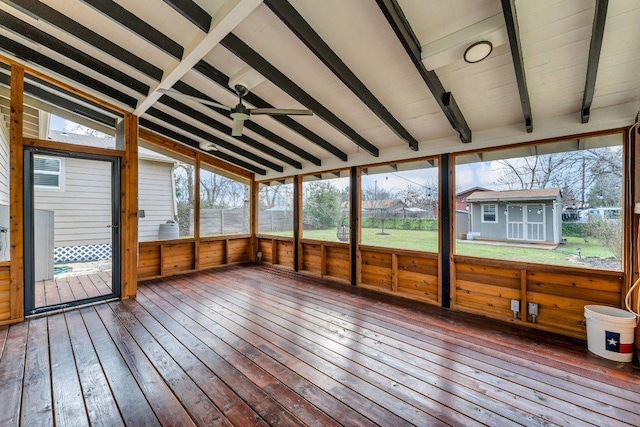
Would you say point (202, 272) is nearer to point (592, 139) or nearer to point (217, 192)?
point (217, 192)

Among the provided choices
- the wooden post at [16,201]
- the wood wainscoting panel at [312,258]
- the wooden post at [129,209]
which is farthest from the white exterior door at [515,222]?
the wooden post at [16,201]

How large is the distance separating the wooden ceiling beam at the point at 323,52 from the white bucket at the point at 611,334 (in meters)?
3.02

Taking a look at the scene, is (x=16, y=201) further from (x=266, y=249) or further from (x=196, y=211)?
(x=266, y=249)

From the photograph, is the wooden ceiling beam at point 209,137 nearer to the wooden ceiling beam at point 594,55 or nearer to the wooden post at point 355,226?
the wooden post at point 355,226

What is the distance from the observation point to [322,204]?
5844 millimetres

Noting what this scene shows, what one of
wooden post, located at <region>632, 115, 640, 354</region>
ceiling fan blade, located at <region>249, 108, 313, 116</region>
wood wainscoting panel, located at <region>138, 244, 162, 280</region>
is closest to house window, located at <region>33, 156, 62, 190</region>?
wood wainscoting panel, located at <region>138, 244, 162, 280</region>

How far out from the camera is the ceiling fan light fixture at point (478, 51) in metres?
2.10

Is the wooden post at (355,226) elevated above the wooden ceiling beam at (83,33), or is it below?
below

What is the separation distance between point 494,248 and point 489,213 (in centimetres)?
48

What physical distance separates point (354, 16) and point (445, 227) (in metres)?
3.01

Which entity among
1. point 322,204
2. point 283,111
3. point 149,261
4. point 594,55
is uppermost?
point 594,55

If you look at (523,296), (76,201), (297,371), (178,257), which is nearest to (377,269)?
(523,296)

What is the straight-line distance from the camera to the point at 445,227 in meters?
3.98

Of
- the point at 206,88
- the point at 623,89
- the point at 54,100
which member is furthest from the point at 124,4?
the point at 623,89
